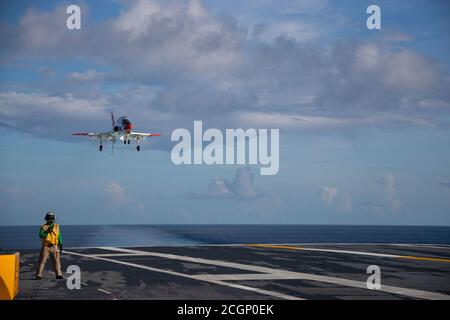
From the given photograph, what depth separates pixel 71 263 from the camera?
2619cm

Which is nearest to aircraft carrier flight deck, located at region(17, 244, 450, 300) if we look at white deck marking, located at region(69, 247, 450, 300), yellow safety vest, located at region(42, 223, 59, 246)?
white deck marking, located at region(69, 247, 450, 300)

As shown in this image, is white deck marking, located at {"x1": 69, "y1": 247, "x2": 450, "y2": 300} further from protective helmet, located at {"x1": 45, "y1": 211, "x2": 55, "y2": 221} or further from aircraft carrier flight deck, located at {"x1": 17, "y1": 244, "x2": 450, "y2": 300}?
protective helmet, located at {"x1": 45, "y1": 211, "x2": 55, "y2": 221}

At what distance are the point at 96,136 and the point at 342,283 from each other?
38.2 metres

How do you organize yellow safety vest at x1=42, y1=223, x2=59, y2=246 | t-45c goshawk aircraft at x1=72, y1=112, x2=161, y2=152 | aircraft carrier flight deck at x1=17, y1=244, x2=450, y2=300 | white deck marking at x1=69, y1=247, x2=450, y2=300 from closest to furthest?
aircraft carrier flight deck at x1=17, y1=244, x2=450, y2=300 → white deck marking at x1=69, y1=247, x2=450, y2=300 → yellow safety vest at x1=42, y1=223, x2=59, y2=246 → t-45c goshawk aircraft at x1=72, y1=112, x2=161, y2=152

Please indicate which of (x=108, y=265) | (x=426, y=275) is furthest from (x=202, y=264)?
(x=426, y=275)

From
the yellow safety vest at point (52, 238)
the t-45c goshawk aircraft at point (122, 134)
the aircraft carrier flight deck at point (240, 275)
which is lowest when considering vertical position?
the aircraft carrier flight deck at point (240, 275)

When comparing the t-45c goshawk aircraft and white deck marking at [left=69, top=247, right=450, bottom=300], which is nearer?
white deck marking at [left=69, top=247, right=450, bottom=300]

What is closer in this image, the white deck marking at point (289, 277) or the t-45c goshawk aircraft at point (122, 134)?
the white deck marking at point (289, 277)

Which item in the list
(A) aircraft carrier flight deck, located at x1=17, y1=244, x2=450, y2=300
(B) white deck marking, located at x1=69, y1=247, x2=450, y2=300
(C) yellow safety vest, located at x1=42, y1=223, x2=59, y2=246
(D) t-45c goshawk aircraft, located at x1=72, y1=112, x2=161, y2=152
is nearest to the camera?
(A) aircraft carrier flight deck, located at x1=17, y1=244, x2=450, y2=300

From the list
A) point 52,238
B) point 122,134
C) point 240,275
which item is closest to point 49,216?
point 52,238

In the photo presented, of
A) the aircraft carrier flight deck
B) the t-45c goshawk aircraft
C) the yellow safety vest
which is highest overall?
the t-45c goshawk aircraft

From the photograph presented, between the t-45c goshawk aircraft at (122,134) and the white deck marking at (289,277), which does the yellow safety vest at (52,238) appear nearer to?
the white deck marking at (289,277)

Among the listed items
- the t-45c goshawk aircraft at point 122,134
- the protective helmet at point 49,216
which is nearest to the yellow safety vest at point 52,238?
the protective helmet at point 49,216

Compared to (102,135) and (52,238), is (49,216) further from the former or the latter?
(102,135)
